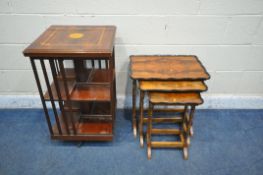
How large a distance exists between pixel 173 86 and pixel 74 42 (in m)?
0.74

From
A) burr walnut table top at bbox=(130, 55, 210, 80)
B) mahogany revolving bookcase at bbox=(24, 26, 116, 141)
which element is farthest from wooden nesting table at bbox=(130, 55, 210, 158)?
mahogany revolving bookcase at bbox=(24, 26, 116, 141)

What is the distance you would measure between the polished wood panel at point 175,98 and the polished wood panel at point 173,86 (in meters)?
0.05

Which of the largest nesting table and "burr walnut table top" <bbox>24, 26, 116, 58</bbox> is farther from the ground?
"burr walnut table top" <bbox>24, 26, 116, 58</bbox>

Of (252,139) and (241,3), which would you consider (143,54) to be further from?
(252,139)

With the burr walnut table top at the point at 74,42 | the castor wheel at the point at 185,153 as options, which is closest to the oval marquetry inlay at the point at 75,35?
the burr walnut table top at the point at 74,42

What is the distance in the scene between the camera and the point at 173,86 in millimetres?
1351

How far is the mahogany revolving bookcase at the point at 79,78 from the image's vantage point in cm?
118

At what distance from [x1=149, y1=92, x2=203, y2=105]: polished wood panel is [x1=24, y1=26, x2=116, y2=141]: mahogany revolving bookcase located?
0.31m

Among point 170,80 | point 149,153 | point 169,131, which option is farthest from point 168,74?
point 149,153

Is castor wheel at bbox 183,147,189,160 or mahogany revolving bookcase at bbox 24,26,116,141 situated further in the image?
castor wheel at bbox 183,147,189,160

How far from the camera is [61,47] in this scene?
3.94ft

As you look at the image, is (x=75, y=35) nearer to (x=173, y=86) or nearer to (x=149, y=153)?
(x=173, y=86)

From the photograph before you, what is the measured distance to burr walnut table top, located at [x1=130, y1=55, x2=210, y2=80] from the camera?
138 cm

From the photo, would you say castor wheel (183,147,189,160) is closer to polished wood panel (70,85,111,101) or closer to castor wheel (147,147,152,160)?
castor wheel (147,147,152,160)
